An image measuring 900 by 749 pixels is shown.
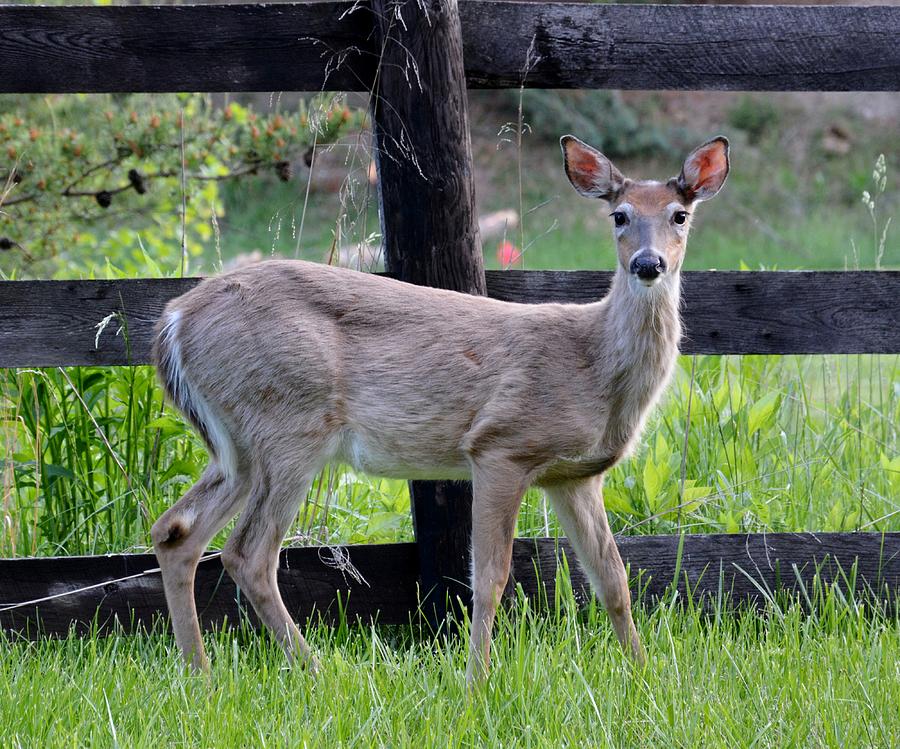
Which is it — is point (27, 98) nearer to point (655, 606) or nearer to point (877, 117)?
point (655, 606)

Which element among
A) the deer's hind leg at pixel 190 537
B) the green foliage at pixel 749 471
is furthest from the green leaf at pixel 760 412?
the deer's hind leg at pixel 190 537

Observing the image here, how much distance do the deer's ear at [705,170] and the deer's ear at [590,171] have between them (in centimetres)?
20

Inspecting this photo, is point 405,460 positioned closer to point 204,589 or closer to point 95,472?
point 204,589

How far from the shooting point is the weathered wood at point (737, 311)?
146 inches

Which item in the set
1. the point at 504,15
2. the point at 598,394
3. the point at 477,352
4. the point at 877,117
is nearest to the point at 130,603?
the point at 477,352

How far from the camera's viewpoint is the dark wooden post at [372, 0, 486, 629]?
11.9ft

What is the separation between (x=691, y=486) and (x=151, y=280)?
1.91m

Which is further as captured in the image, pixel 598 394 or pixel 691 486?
pixel 691 486

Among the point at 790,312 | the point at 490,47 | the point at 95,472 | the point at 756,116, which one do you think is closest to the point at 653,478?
the point at 790,312

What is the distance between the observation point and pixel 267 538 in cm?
356

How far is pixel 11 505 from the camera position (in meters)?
4.30

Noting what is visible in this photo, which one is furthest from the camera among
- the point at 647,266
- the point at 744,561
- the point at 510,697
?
the point at 744,561

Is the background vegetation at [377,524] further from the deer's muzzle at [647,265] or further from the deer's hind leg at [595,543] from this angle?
the deer's muzzle at [647,265]

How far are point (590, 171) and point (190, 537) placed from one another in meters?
1.62
